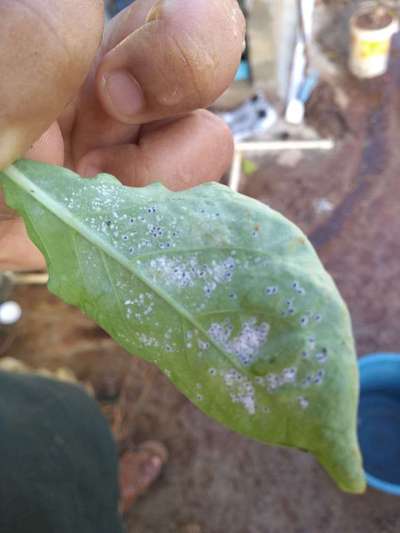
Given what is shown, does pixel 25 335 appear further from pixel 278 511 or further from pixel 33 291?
pixel 278 511

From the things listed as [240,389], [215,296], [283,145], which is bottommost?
[283,145]

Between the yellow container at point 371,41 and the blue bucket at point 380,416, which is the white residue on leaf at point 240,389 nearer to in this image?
the blue bucket at point 380,416

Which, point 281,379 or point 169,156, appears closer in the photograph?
point 281,379

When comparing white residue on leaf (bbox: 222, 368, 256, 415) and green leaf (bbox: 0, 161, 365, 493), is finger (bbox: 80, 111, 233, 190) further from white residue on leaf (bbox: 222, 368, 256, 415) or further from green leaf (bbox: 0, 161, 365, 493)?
white residue on leaf (bbox: 222, 368, 256, 415)

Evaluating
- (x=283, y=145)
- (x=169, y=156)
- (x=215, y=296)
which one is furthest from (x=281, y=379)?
(x=283, y=145)

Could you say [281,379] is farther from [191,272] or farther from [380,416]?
[380,416]

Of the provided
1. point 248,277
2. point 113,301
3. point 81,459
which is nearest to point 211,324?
point 248,277

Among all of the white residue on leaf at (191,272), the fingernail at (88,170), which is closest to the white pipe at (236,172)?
the fingernail at (88,170)
